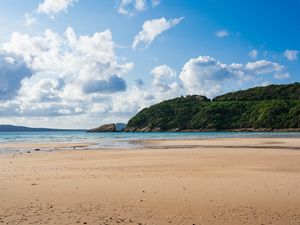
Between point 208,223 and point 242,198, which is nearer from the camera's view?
point 208,223

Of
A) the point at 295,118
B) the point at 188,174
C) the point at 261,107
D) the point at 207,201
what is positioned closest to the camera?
the point at 207,201

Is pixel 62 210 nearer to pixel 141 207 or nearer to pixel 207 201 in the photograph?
pixel 141 207

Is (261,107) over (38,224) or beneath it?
over

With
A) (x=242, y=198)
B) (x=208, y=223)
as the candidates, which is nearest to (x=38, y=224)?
(x=208, y=223)

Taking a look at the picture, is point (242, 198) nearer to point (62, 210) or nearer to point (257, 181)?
point (257, 181)

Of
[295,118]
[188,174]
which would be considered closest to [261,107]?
[295,118]

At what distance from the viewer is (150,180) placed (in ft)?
48.9

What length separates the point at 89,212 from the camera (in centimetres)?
967

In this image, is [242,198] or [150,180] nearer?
[242,198]

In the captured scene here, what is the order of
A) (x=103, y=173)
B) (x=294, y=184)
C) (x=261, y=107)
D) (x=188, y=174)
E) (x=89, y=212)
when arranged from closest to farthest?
1. (x=89, y=212)
2. (x=294, y=184)
3. (x=188, y=174)
4. (x=103, y=173)
5. (x=261, y=107)

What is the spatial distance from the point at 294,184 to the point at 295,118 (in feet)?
532

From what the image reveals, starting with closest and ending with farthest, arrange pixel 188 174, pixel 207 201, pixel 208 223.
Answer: pixel 208 223
pixel 207 201
pixel 188 174

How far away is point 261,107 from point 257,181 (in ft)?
630

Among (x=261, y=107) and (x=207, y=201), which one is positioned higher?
(x=261, y=107)
